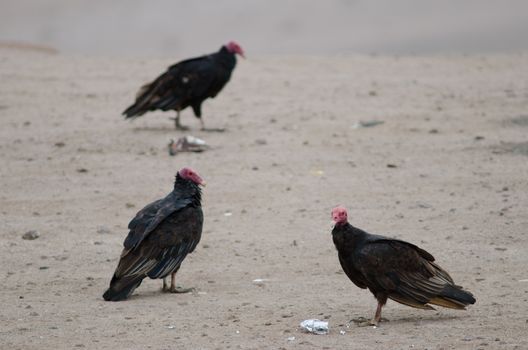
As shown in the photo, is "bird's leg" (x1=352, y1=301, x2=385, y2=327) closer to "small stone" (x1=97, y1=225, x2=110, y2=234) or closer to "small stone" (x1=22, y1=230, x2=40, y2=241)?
"small stone" (x1=97, y1=225, x2=110, y2=234)

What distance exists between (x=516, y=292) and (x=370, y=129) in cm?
530

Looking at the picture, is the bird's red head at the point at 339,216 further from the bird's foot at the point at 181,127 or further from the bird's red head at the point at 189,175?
the bird's foot at the point at 181,127

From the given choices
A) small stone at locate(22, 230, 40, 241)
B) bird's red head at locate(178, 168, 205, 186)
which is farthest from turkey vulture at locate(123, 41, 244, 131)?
bird's red head at locate(178, 168, 205, 186)

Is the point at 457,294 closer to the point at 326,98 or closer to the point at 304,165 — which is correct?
the point at 304,165

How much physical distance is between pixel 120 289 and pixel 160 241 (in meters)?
0.42

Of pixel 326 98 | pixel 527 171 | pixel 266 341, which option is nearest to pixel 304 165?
pixel 527 171

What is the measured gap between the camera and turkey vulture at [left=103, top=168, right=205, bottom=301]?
22.1ft

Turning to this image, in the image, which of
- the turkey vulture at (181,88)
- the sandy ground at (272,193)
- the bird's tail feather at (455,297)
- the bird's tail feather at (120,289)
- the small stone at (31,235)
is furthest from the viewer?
the turkey vulture at (181,88)

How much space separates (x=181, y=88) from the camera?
1162 cm

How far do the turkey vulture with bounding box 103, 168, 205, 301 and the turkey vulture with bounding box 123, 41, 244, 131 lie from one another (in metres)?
4.40

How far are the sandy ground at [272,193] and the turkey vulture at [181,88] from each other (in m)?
0.30

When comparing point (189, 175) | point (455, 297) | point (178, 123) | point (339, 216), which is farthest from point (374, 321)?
point (178, 123)

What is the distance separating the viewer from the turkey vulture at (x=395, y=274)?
6051 mm

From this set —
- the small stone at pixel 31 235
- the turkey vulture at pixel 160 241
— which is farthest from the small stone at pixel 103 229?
the turkey vulture at pixel 160 241
